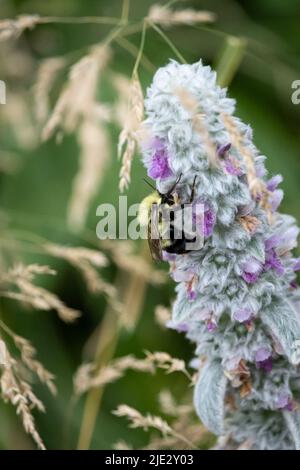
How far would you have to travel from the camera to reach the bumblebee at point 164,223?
2123 millimetres

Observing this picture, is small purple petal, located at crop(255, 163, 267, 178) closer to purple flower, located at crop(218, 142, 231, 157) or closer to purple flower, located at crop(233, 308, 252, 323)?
purple flower, located at crop(218, 142, 231, 157)

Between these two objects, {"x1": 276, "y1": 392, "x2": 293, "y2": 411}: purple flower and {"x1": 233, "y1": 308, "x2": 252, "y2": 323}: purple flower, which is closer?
{"x1": 233, "y1": 308, "x2": 252, "y2": 323}: purple flower

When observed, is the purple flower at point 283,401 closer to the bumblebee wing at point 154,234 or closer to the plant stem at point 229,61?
the bumblebee wing at point 154,234

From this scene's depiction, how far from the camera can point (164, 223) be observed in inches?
85.7

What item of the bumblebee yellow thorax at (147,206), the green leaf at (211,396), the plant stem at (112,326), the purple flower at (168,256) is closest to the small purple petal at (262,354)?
the green leaf at (211,396)

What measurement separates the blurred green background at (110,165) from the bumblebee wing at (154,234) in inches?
64.0

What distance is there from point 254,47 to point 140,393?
2.01 m

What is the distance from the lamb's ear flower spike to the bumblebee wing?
4 centimetres

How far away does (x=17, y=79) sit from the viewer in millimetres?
4453

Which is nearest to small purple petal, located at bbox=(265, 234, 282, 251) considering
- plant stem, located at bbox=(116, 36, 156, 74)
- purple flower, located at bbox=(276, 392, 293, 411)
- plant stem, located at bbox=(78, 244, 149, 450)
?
purple flower, located at bbox=(276, 392, 293, 411)

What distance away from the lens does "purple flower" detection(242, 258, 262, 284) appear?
2121 mm

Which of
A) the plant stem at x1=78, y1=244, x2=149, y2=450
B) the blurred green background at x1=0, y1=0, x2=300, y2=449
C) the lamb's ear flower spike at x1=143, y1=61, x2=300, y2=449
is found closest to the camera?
the lamb's ear flower spike at x1=143, y1=61, x2=300, y2=449
